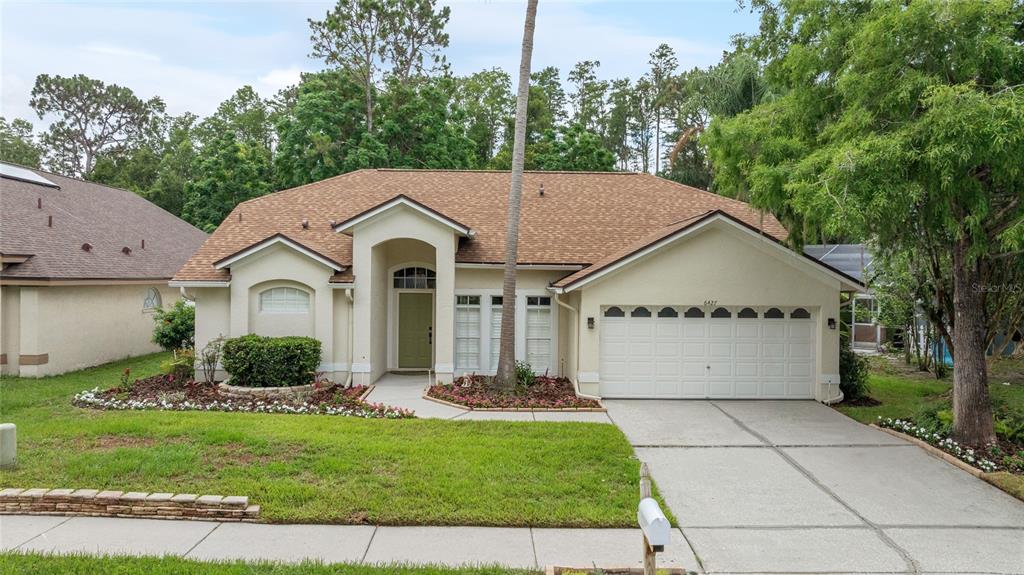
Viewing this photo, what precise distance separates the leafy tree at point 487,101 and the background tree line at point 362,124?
0.07m

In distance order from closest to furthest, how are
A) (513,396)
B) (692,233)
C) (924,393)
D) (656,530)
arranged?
(656,530), (513,396), (692,233), (924,393)

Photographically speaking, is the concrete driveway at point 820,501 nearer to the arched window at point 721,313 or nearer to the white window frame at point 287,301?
the arched window at point 721,313

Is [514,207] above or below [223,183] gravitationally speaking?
below

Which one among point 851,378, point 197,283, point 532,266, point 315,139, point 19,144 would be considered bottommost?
point 851,378

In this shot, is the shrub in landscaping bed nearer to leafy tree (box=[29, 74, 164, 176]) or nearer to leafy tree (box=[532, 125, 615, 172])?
leafy tree (box=[532, 125, 615, 172])

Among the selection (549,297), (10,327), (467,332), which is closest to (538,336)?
(549,297)

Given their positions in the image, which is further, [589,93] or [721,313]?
[589,93]

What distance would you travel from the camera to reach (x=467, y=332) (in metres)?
14.3

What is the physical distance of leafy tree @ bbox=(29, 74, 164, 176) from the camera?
45.9 meters

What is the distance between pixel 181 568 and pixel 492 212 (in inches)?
482

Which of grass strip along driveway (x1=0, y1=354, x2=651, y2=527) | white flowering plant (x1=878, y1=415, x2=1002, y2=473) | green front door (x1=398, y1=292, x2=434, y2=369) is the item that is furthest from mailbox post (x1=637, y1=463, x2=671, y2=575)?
green front door (x1=398, y1=292, x2=434, y2=369)

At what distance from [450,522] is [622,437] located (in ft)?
13.2

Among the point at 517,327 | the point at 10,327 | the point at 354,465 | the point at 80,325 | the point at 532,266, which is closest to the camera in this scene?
the point at 354,465

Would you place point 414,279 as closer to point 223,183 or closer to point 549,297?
point 549,297
